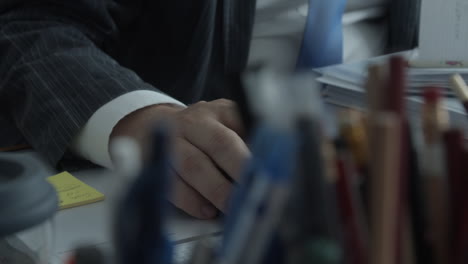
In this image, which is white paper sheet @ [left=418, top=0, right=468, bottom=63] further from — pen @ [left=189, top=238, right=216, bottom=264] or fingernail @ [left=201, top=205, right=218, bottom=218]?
pen @ [left=189, top=238, right=216, bottom=264]

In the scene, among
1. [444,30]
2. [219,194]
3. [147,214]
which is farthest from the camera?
[444,30]

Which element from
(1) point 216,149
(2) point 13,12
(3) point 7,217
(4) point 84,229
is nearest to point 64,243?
(4) point 84,229

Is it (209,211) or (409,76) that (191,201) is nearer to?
(209,211)

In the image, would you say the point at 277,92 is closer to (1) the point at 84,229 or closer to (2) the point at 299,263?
(2) the point at 299,263

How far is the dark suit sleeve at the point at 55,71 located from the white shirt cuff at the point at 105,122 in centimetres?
1

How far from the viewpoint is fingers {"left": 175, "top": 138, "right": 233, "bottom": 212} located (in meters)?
0.53

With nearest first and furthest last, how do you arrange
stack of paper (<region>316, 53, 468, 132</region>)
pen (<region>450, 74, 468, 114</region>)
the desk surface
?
pen (<region>450, 74, 468, 114</region>) → the desk surface → stack of paper (<region>316, 53, 468, 132</region>)

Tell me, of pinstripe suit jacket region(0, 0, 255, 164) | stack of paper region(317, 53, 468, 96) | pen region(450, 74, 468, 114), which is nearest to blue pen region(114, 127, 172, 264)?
pen region(450, 74, 468, 114)

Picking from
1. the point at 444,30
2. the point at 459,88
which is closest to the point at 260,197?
the point at 459,88

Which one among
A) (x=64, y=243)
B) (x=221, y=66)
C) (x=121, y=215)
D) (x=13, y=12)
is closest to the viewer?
(x=121, y=215)

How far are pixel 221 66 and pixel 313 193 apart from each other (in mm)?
969

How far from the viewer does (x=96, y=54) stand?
0.80 metres

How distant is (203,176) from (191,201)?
23 millimetres

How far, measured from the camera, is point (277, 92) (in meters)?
0.20
